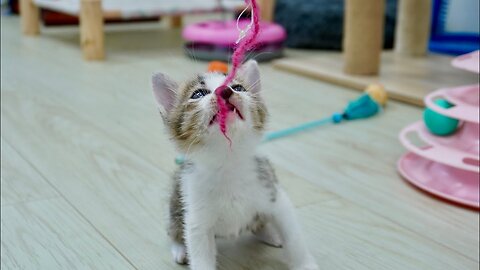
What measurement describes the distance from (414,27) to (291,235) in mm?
1755

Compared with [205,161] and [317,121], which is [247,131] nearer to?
[205,161]

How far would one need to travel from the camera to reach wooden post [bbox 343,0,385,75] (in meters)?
1.91

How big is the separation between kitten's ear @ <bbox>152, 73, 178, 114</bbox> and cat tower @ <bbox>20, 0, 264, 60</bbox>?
173 cm

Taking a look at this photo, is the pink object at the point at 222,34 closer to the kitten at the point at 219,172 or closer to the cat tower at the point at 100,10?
the cat tower at the point at 100,10

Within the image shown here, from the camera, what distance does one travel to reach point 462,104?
115cm

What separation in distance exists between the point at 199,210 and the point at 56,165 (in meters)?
0.58

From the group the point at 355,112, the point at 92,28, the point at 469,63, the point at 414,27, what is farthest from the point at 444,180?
the point at 92,28

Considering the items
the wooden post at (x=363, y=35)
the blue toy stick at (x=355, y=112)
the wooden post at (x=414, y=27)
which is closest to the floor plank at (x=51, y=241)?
the blue toy stick at (x=355, y=112)

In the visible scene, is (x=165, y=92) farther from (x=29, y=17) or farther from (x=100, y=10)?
(x=29, y=17)

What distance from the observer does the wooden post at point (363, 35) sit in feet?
6.28

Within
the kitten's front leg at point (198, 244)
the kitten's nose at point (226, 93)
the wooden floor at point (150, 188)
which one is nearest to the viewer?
the kitten's nose at point (226, 93)

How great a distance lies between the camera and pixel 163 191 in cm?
112

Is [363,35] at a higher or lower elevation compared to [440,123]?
higher

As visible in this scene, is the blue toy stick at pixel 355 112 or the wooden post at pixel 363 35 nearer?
the blue toy stick at pixel 355 112
